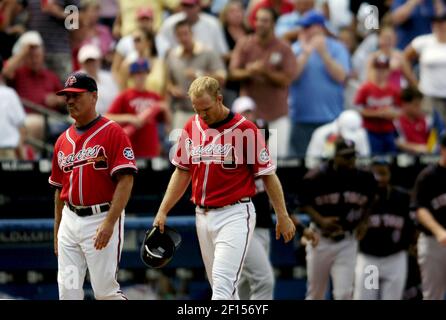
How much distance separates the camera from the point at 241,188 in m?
9.05

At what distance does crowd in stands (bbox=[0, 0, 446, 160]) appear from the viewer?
12977 mm

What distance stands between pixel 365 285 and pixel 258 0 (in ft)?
16.1

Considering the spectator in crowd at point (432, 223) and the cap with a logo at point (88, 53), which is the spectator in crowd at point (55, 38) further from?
the spectator in crowd at point (432, 223)

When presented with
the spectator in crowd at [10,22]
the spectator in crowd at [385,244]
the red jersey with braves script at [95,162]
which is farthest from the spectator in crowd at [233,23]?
the red jersey with braves script at [95,162]

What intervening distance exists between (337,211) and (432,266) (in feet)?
3.24

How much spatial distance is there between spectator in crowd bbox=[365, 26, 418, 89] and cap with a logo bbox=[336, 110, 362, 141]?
65.0 inches

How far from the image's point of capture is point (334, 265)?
11.3m

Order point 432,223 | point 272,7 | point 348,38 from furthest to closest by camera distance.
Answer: point 348,38 → point 272,7 → point 432,223

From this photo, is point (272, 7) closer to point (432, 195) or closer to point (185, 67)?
point (185, 67)

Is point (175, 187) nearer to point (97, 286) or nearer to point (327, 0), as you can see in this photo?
point (97, 286)

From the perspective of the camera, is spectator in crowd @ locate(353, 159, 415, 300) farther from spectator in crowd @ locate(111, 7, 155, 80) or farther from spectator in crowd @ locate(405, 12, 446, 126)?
spectator in crowd @ locate(111, 7, 155, 80)

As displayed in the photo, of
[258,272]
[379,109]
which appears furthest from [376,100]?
[258,272]

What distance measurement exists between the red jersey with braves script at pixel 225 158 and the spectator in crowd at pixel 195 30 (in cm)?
502
